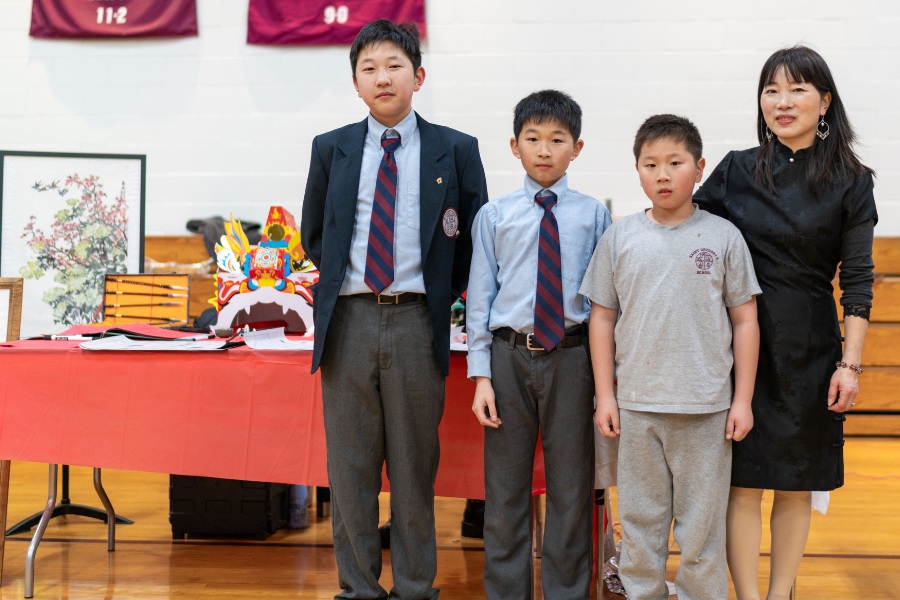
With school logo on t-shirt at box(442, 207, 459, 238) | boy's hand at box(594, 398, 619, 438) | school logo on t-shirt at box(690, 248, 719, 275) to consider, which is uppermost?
school logo on t-shirt at box(442, 207, 459, 238)

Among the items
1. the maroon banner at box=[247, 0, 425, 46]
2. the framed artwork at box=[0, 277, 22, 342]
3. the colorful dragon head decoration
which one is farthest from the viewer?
the maroon banner at box=[247, 0, 425, 46]

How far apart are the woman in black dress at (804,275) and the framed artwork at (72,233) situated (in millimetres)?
2599

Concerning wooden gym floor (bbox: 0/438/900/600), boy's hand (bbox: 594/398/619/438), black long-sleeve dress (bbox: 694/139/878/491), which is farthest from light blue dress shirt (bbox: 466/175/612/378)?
wooden gym floor (bbox: 0/438/900/600)

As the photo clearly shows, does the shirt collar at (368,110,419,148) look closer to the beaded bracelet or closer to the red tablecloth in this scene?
the red tablecloth

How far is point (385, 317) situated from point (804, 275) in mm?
984

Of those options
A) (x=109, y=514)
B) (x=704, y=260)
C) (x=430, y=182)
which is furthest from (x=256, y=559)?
(x=704, y=260)

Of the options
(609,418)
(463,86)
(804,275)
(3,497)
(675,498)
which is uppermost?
(463,86)

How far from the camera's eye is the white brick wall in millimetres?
5363

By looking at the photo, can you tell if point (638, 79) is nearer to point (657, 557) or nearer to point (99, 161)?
point (99, 161)

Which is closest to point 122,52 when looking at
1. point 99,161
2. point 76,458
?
point 99,161

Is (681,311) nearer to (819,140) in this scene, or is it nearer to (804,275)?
(804,275)

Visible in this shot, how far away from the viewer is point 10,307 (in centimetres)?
287

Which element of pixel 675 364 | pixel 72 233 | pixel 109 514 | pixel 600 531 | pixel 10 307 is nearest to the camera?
pixel 675 364

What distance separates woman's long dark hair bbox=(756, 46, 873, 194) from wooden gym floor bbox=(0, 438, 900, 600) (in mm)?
1274
